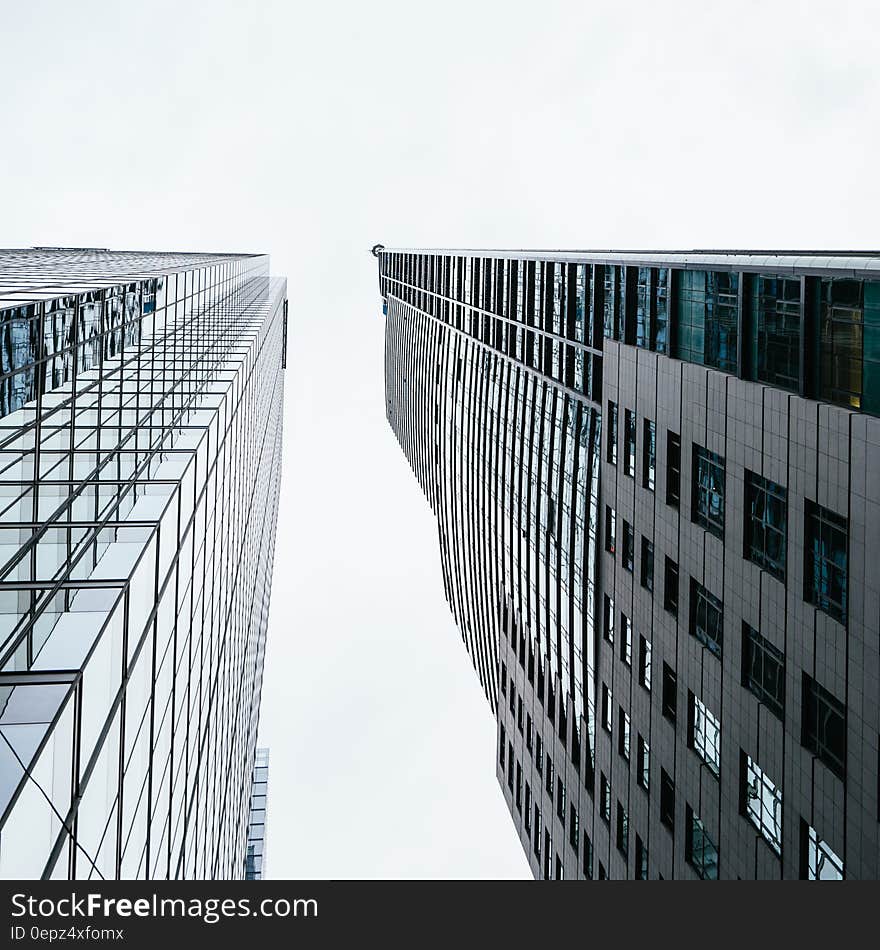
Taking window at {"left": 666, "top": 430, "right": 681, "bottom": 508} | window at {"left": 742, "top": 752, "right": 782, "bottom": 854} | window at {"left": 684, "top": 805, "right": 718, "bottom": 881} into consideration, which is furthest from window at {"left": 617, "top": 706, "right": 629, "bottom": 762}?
window at {"left": 666, "top": 430, "right": 681, "bottom": 508}

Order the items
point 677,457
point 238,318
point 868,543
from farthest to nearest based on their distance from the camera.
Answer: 1. point 238,318
2. point 677,457
3. point 868,543

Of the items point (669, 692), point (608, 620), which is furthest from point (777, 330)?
point (608, 620)

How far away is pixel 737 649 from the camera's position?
26156 millimetres

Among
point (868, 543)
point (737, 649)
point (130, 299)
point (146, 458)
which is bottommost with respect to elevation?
point (737, 649)

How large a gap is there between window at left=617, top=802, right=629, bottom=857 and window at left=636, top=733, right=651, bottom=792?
4009 millimetres

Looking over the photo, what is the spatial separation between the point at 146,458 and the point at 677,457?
22.4 m

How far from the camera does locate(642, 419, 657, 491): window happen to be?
34.6 m

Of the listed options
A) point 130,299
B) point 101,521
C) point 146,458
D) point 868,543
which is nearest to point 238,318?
point 130,299

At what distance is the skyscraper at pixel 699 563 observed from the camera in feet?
69.1

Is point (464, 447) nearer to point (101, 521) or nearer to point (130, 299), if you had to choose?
point (130, 299)

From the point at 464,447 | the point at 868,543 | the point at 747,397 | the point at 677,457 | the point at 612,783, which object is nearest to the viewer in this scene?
the point at 868,543

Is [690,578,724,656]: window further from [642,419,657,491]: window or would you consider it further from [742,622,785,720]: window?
[642,419,657,491]: window

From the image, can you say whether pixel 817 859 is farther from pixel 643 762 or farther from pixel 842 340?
pixel 842 340

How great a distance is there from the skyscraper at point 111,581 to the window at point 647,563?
20556mm
